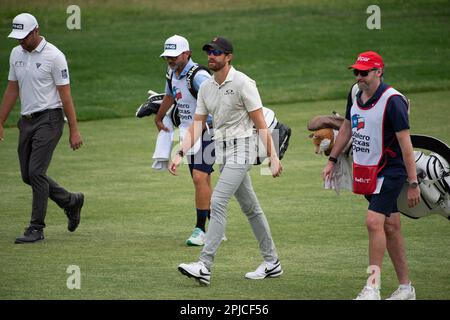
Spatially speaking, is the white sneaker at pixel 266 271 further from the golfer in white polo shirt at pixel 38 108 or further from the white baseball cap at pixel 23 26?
the white baseball cap at pixel 23 26

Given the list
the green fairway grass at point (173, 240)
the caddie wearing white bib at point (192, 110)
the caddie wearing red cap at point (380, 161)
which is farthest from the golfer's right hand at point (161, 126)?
the caddie wearing red cap at point (380, 161)

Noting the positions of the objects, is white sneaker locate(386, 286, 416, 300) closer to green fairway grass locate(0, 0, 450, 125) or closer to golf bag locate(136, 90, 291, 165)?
golf bag locate(136, 90, 291, 165)

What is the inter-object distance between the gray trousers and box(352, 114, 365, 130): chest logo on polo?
1190mm

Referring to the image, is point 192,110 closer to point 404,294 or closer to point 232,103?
point 232,103

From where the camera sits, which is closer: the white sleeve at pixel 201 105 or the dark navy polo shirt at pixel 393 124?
the dark navy polo shirt at pixel 393 124

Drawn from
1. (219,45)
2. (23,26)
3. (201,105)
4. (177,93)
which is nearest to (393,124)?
(219,45)

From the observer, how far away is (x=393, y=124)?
8.68 m

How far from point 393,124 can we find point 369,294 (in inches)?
55.5

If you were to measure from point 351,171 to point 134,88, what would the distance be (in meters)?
17.7

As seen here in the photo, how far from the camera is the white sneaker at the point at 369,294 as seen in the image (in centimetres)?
866

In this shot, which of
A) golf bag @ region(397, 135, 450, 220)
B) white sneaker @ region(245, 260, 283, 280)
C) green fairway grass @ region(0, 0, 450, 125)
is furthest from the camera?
green fairway grass @ region(0, 0, 450, 125)

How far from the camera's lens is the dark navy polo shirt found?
863 cm

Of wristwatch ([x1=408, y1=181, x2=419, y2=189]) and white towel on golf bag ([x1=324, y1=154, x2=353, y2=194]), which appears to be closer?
wristwatch ([x1=408, y1=181, x2=419, y2=189])

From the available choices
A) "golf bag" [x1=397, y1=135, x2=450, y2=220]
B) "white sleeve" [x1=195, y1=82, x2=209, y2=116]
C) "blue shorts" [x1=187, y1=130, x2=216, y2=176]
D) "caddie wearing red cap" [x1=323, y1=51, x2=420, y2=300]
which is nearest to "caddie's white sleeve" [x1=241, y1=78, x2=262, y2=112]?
"white sleeve" [x1=195, y1=82, x2=209, y2=116]
